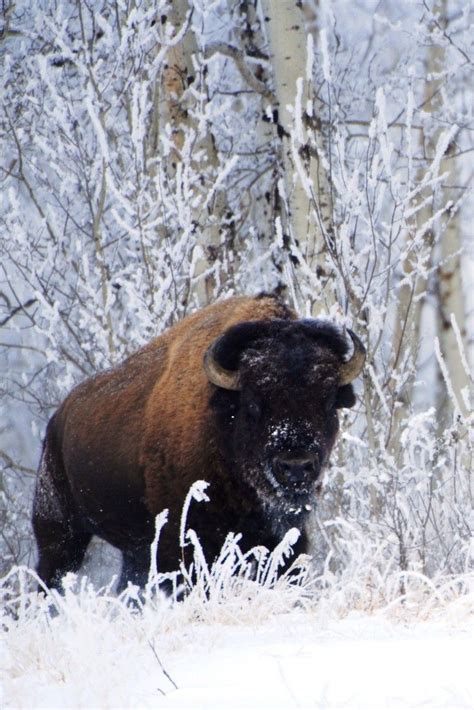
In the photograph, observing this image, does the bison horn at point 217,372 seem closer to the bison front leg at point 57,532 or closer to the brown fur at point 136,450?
the brown fur at point 136,450

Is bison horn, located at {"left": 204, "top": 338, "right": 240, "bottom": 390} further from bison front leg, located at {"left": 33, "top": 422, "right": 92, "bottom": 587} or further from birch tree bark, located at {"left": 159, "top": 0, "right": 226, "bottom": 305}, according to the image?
birch tree bark, located at {"left": 159, "top": 0, "right": 226, "bottom": 305}

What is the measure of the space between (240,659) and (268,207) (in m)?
11.1

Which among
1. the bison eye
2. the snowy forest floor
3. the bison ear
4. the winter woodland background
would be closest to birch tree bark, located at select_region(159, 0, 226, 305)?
the winter woodland background

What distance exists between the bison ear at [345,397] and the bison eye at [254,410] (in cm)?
56

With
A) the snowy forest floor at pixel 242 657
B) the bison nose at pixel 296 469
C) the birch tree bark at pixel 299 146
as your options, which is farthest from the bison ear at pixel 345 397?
the snowy forest floor at pixel 242 657

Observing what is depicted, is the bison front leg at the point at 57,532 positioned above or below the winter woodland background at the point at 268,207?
below

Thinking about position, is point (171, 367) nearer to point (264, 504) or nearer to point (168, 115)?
point (264, 504)

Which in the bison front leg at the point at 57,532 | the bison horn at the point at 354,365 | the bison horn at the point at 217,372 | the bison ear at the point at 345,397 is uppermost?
the bison horn at the point at 217,372

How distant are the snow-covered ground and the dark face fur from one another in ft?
5.24

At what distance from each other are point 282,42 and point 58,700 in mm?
6904

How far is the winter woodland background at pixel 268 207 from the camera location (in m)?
7.23

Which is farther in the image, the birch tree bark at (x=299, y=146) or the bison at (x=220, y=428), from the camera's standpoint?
the birch tree bark at (x=299, y=146)

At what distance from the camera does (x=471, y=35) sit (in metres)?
15.8

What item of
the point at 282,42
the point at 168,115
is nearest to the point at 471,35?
the point at 168,115
